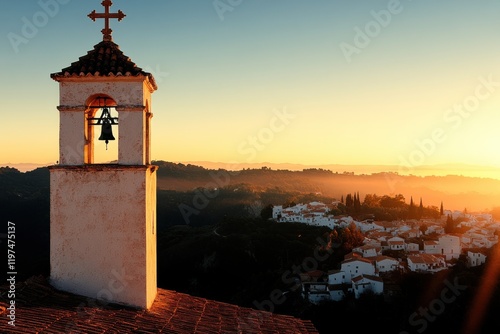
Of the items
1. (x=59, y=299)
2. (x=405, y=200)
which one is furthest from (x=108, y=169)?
(x=405, y=200)

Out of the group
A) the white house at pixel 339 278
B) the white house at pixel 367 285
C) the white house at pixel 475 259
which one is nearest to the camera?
the white house at pixel 367 285

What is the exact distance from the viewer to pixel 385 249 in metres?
54.4

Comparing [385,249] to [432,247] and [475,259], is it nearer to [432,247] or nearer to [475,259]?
[432,247]

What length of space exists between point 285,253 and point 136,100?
4838 centimetres

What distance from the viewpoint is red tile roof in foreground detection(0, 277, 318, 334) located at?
485cm

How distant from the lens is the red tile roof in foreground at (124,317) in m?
4.85

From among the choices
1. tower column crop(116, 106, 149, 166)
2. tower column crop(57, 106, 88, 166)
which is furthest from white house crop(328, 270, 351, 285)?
tower column crop(57, 106, 88, 166)

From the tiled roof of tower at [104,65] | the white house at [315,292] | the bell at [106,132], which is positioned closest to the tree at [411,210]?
the white house at [315,292]

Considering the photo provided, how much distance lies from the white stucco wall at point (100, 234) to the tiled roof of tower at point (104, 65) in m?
1.19

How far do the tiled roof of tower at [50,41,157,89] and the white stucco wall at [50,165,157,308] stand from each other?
119 cm

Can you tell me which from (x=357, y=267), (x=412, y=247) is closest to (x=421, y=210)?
(x=412, y=247)

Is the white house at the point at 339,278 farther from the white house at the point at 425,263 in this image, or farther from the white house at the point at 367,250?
the white house at the point at 425,263

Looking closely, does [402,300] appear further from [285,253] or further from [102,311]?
[102,311]

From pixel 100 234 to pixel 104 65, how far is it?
219cm
